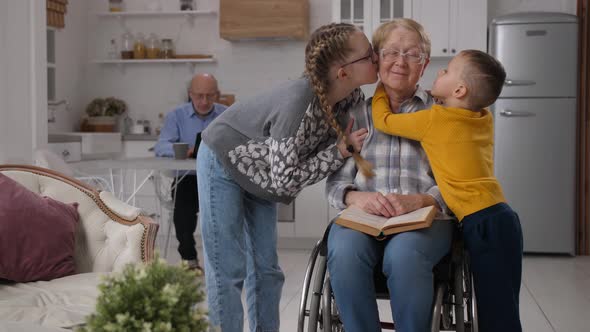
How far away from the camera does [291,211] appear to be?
5836 millimetres

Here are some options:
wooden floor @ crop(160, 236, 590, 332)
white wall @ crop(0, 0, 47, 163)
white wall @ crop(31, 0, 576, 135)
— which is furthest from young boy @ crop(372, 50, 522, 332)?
white wall @ crop(31, 0, 576, 135)

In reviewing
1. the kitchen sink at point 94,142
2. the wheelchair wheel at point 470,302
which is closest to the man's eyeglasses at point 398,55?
the wheelchair wheel at point 470,302

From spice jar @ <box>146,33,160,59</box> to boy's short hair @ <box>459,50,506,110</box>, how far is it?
4.68 meters

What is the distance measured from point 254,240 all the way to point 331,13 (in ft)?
13.7

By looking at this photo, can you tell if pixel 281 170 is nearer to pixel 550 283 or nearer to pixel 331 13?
pixel 550 283

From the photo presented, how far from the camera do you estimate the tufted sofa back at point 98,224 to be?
94.4 inches

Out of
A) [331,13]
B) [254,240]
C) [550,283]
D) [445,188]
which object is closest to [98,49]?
[331,13]

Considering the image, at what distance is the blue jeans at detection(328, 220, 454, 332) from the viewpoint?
1938 mm

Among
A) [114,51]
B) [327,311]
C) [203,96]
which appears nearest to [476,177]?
[327,311]

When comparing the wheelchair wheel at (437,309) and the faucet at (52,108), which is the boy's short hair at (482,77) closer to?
the wheelchair wheel at (437,309)

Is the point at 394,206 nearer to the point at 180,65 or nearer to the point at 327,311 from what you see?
the point at 327,311

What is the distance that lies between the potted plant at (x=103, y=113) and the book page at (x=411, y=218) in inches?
182

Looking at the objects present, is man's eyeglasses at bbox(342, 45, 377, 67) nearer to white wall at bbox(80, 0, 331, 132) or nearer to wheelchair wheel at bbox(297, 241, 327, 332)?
wheelchair wheel at bbox(297, 241, 327, 332)

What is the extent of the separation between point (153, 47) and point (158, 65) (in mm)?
205
